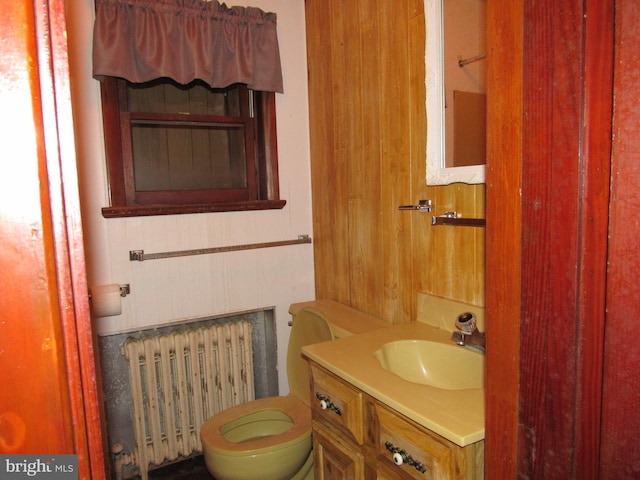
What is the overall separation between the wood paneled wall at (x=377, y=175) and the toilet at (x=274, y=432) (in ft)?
0.93

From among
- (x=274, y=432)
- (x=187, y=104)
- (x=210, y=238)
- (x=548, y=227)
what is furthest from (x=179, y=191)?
(x=548, y=227)

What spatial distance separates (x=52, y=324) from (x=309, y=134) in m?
2.03

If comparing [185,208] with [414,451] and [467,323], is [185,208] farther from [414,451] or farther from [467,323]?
[414,451]

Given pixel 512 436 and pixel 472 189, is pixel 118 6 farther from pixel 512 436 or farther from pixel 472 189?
pixel 512 436

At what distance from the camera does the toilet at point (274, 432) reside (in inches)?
64.3

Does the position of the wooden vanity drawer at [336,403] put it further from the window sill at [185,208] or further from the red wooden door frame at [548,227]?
the window sill at [185,208]

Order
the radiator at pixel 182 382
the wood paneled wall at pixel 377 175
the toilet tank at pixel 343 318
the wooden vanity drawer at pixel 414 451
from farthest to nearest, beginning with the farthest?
1. the radiator at pixel 182 382
2. the toilet tank at pixel 343 318
3. the wood paneled wall at pixel 377 175
4. the wooden vanity drawer at pixel 414 451

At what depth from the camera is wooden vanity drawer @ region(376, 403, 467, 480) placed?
0.94 m

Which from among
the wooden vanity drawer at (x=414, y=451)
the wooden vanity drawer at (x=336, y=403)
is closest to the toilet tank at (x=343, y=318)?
the wooden vanity drawer at (x=336, y=403)

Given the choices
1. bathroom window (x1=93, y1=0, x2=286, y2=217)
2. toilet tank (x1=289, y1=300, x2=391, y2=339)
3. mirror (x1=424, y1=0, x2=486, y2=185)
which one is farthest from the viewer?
bathroom window (x1=93, y1=0, x2=286, y2=217)

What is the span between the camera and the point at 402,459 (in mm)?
1056

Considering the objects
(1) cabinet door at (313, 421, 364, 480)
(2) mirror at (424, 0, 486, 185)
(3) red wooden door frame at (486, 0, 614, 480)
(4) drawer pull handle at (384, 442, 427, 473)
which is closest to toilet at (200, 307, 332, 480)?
(1) cabinet door at (313, 421, 364, 480)

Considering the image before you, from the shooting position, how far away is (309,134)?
90.8 inches

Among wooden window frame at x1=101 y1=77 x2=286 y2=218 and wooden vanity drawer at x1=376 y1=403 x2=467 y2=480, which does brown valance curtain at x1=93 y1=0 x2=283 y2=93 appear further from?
wooden vanity drawer at x1=376 y1=403 x2=467 y2=480
